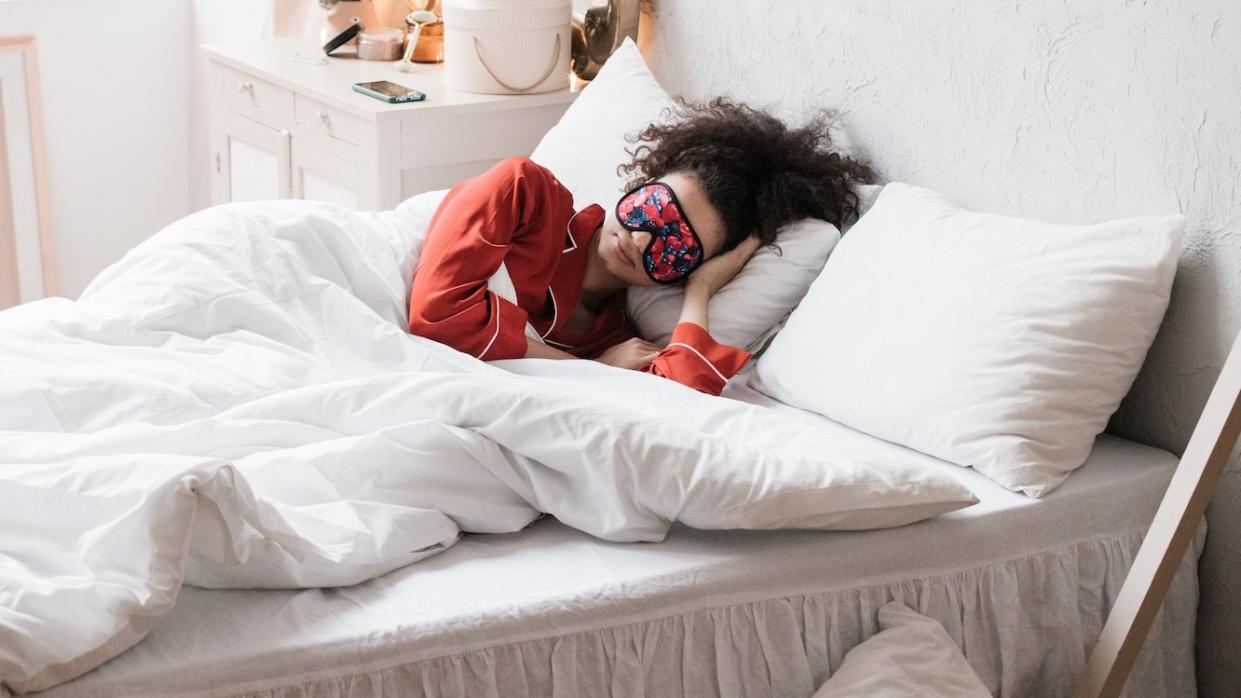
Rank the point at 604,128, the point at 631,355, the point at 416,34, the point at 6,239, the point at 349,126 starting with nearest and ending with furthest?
the point at 631,355
the point at 604,128
the point at 349,126
the point at 416,34
the point at 6,239

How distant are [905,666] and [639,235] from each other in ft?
2.68

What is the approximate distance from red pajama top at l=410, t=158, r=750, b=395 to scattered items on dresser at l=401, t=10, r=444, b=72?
80 cm

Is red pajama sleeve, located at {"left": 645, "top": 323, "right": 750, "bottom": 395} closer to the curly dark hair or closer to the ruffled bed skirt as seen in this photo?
the curly dark hair

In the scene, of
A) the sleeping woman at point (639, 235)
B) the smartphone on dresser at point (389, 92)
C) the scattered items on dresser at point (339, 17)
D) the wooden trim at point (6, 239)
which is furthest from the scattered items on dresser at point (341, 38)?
the wooden trim at point (6, 239)

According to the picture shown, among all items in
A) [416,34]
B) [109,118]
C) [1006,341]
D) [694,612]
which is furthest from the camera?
[109,118]

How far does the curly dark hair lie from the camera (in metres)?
1.92

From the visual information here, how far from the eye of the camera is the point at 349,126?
2.48 metres

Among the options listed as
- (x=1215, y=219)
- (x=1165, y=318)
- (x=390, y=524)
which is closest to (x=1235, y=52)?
(x=1215, y=219)

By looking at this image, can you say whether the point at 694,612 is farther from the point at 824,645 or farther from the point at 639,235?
the point at 639,235

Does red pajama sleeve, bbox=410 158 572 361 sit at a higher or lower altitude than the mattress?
higher

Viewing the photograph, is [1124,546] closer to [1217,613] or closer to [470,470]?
[1217,613]

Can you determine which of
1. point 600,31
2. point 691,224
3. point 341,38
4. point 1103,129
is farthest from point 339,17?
point 1103,129

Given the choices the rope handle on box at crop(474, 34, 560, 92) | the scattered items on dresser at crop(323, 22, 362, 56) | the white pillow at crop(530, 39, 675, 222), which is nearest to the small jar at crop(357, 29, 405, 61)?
the scattered items on dresser at crop(323, 22, 362, 56)

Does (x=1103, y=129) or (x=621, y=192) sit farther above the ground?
(x=1103, y=129)
